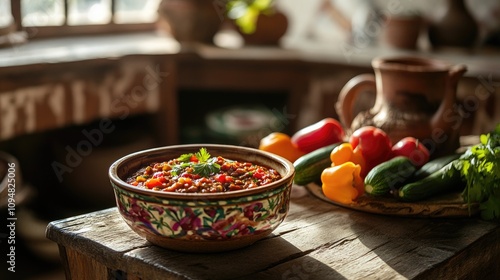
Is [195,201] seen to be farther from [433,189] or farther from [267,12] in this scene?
[267,12]

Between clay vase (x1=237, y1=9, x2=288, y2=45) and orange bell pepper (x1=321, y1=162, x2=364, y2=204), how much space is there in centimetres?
228

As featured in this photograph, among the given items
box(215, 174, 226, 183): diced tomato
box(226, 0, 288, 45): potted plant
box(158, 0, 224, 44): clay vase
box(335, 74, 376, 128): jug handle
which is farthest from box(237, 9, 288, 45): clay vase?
box(215, 174, 226, 183): diced tomato

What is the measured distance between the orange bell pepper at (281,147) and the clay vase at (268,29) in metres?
2.07

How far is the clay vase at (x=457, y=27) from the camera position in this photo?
3576 mm

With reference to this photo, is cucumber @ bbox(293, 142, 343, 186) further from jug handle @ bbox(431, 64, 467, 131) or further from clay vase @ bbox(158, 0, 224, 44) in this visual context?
clay vase @ bbox(158, 0, 224, 44)

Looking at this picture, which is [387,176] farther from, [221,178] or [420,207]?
[221,178]

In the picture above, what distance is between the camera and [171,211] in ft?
3.82

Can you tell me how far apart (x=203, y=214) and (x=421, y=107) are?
0.90m

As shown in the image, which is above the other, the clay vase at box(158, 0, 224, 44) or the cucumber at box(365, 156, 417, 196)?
the clay vase at box(158, 0, 224, 44)

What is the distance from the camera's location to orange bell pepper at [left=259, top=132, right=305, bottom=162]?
1696 mm

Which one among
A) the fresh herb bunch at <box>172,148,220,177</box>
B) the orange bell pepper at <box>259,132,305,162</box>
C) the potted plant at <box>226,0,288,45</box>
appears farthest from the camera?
the potted plant at <box>226,0,288,45</box>

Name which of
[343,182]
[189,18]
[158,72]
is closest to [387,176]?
[343,182]

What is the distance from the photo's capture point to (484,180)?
57.6 inches

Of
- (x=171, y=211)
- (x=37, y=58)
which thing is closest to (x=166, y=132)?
(x=37, y=58)
